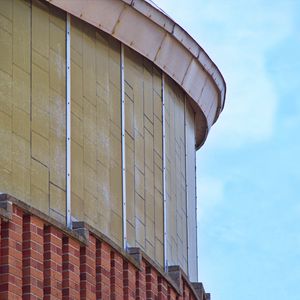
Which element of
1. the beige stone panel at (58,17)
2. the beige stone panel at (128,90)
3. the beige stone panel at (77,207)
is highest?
the beige stone panel at (58,17)

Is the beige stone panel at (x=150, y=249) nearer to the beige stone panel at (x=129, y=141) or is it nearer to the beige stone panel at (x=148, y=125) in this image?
the beige stone panel at (x=129, y=141)

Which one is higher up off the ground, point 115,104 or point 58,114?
point 115,104

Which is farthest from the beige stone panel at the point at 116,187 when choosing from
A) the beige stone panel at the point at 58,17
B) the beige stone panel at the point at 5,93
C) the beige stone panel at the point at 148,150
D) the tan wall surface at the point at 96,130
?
the beige stone panel at the point at 5,93

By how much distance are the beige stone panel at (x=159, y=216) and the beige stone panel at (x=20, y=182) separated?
183 inches

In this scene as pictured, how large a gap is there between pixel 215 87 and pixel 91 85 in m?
5.03

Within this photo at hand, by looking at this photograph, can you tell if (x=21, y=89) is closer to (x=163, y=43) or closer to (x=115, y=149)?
(x=115, y=149)

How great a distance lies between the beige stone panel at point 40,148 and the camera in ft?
70.6

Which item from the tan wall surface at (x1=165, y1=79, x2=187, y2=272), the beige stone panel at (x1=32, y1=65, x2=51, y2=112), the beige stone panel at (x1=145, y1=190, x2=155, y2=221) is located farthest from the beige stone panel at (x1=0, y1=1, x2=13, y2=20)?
the tan wall surface at (x1=165, y1=79, x2=187, y2=272)

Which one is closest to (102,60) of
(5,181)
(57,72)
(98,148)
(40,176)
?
(98,148)

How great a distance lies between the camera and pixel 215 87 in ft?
92.4

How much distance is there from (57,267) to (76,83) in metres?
3.21

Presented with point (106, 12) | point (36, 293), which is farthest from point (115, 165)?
point (36, 293)

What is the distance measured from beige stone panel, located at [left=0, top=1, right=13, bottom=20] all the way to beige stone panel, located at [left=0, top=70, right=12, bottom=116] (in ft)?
2.99

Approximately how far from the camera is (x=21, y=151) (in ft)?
69.6
